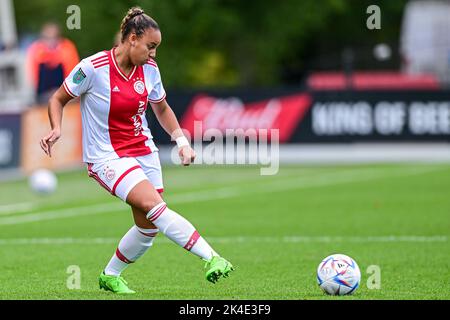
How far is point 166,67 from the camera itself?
44.0m

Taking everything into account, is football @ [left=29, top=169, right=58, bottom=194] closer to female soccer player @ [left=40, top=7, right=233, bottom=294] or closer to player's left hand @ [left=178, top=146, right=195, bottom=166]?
female soccer player @ [left=40, top=7, right=233, bottom=294]

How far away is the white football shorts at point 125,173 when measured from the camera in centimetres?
894

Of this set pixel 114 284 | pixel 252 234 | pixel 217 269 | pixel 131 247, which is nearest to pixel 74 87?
→ pixel 131 247

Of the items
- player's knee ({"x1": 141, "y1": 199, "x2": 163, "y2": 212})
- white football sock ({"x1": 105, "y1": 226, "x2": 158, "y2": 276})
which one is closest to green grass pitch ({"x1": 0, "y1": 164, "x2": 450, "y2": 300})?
white football sock ({"x1": 105, "y1": 226, "x2": 158, "y2": 276})

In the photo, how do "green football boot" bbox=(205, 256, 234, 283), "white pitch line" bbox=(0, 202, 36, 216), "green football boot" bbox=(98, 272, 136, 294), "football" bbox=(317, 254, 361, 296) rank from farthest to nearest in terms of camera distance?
"white pitch line" bbox=(0, 202, 36, 216)
"green football boot" bbox=(98, 272, 136, 294)
"football" bbox=(317, 254, 361, 296)
"green football boot" bbox=(205, 256, 234, 283)

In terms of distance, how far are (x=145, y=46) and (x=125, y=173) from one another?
3.13ft

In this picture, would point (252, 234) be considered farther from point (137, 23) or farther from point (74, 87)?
point (137, 23)

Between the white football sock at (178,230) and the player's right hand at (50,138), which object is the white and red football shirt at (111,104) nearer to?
the player's right hand at (50,138)

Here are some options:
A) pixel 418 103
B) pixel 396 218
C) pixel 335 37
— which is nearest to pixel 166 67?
pixel 335 37

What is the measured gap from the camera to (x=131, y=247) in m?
9.36

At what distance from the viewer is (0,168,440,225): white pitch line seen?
675 inches

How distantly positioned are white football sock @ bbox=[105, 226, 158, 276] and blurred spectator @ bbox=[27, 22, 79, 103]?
Result: 16705 mm

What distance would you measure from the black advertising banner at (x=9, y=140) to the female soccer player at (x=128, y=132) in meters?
15.1
